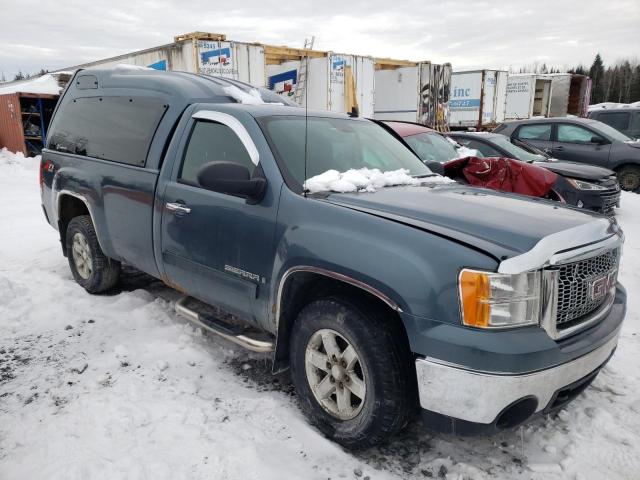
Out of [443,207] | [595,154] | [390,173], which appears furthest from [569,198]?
[443,207]

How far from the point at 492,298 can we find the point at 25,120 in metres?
17.6

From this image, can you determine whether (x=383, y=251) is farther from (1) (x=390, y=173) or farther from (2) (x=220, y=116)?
(2) (x=220, y=116)

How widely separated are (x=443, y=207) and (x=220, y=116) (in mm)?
1677

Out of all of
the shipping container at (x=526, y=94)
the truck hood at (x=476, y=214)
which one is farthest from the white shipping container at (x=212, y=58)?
the shipping container at (x=526, y=94)

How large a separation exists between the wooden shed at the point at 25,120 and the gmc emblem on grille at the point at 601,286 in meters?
16.8

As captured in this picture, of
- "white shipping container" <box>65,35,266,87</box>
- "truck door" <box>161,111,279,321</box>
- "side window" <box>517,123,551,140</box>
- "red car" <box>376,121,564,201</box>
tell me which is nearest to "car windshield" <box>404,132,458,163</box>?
"red car" <box>376,121,564,201</box>

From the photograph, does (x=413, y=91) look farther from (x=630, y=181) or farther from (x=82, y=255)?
(x=82, y=255)

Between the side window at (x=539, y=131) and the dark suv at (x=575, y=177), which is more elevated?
the side window at (x=539, y=131)

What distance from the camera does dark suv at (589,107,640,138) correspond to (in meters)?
14.3

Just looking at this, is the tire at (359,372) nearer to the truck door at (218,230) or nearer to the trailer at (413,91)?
the truck door at (218,230)

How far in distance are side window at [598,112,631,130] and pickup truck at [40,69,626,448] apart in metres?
13.6

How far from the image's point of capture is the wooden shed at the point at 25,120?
51.0 feet

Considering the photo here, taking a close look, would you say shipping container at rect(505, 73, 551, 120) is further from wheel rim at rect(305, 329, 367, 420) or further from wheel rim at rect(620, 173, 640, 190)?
wheel rim at rect(305, 329, 367, 420)

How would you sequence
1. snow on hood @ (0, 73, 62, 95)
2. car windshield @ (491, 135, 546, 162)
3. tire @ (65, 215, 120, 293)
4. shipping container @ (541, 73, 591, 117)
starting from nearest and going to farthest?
1. tire @ (65, 215, 120, 293)
2. car windshield @ (491, 135, 546, 162)
3. snow on hood @ (0, 73, 62, 95)
4. shipping container @ (541, 73, 591, 117)
